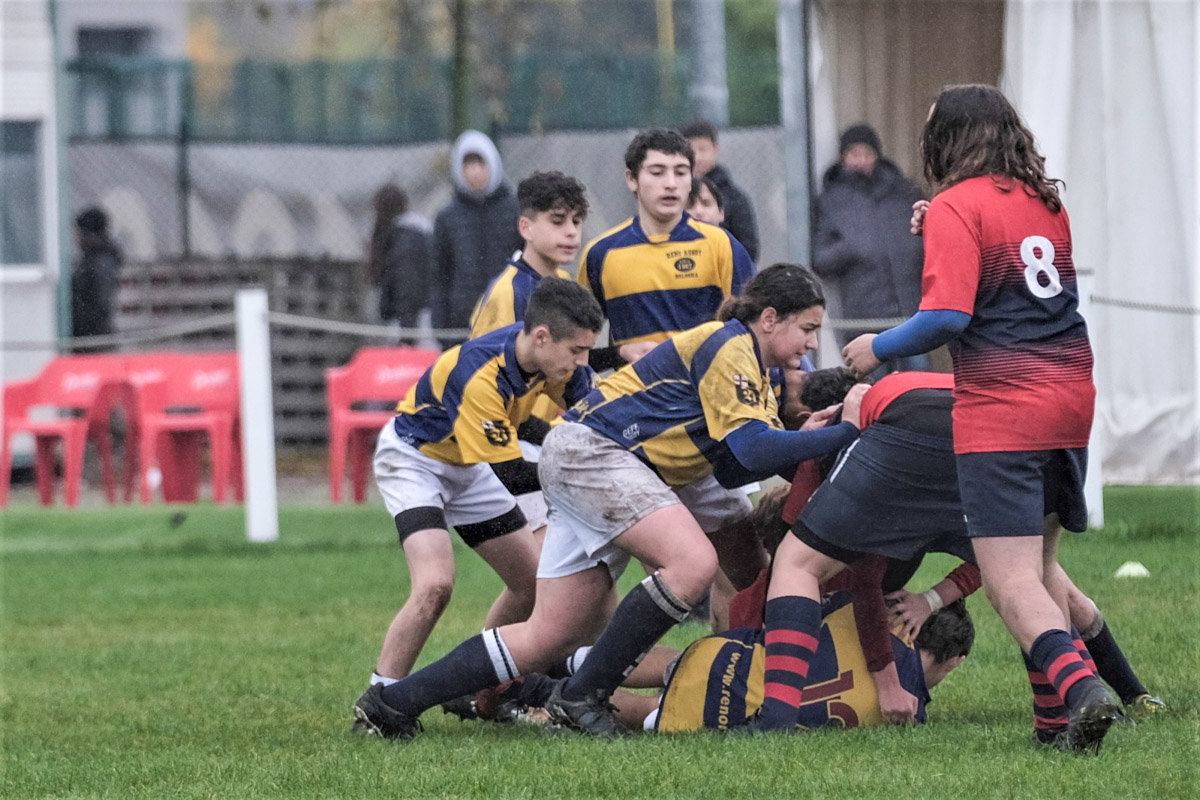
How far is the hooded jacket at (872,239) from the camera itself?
11.4 meters

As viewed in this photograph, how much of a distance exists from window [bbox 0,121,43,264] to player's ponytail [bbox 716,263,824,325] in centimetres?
1293

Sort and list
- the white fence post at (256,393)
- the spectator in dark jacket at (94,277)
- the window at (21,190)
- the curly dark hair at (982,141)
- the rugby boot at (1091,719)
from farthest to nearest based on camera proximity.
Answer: the window at (21,190), the spectator in dark jacket at (94,277), the white fence post at (256,393), the curly dark hair at (982,141), the rugby boot at (1091,719)

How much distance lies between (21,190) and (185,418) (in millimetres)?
5180

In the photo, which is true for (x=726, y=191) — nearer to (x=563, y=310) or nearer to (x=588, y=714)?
(x=563, y=310)

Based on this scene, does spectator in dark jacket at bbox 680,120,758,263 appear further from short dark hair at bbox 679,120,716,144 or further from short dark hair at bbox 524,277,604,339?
short dark hair at bbox 524,277,604,339

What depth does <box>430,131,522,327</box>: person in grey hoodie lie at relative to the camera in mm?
12922

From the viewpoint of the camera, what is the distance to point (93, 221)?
16.7m

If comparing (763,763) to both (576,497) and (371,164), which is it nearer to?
(576,497)

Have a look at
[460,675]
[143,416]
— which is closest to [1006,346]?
[460,675]

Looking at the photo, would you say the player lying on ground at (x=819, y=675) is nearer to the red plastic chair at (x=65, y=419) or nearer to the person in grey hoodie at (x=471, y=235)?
the person in grey hoodie at (x=471, y=235)

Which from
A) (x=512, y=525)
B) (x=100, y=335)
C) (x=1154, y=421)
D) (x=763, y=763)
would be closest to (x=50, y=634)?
(x=512, y=525)

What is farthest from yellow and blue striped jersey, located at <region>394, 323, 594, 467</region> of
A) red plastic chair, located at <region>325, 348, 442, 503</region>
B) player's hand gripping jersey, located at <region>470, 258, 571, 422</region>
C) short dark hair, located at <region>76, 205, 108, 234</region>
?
short dark hair, located at <region>76, 205, 108, 234</region>

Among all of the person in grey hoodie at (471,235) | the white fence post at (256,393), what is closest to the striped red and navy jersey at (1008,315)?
the white fence post at (256,393)

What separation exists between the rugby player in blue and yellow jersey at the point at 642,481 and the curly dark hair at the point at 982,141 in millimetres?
723
